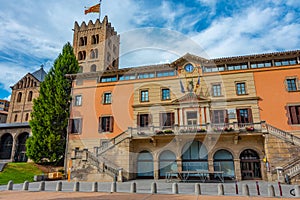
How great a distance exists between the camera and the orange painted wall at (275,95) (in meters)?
20.4

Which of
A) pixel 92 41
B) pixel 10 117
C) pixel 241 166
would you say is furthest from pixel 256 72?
pixel 10 117

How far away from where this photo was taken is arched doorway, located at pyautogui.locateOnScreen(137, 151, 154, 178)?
71.9 ft

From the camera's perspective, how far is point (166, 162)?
21.8m

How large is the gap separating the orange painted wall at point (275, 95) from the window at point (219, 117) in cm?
347

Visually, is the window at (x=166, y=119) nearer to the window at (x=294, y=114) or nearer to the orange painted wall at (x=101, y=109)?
the orange painted wall at (x=101, y=109)

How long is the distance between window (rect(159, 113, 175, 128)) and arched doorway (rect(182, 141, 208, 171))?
2908mm

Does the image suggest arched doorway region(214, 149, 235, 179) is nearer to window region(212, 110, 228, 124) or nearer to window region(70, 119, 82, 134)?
window region(212, 110, 228, 124)

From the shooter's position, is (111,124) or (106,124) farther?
(106,124)

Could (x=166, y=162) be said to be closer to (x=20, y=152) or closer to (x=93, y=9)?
(x=20, y=152)

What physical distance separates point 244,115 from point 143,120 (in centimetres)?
1057

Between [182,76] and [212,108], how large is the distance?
16.1 ft

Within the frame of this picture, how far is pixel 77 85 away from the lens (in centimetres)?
2722

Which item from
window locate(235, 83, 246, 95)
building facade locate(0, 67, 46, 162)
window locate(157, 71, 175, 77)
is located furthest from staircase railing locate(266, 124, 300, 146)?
building facade locate(0, 67, 46, 162)

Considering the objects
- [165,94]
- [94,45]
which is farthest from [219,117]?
[94,45]
